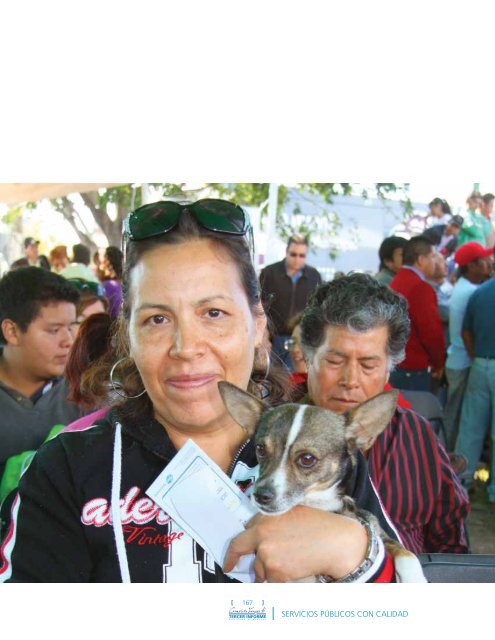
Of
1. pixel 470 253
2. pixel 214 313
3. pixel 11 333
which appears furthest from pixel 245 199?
pixel 11 333

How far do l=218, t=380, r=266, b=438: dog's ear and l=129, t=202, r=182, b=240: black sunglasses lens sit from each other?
1.02 ft

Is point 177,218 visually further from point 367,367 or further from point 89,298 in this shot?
point 89,298

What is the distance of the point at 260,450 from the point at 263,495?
106 millimetres

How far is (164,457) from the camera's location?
1268 mm

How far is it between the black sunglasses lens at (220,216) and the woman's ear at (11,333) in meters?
1.34

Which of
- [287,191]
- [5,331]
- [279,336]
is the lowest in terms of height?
[279,336]

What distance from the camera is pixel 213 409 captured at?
1.27 meters

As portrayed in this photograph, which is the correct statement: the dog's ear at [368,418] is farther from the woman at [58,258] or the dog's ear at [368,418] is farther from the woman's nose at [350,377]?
the woman at [58,258]

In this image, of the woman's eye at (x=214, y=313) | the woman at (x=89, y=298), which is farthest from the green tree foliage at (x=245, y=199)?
the woman at (x=89, y=298)

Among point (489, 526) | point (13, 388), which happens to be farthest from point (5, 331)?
point (489, 526)
